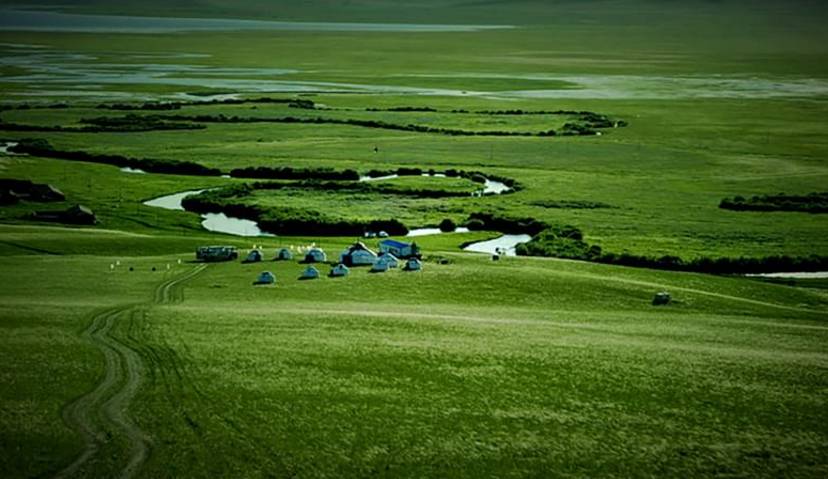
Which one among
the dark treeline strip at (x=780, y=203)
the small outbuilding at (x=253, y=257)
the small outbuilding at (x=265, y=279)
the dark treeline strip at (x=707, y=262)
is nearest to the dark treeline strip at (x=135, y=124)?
the dark treeline strip at (x=780, y=203)

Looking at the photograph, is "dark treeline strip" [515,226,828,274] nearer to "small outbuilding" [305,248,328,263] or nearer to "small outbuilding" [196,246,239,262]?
"small outbuilding" [305,248,328,263]

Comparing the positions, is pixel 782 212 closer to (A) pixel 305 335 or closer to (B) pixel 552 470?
(A) pixel 305 335

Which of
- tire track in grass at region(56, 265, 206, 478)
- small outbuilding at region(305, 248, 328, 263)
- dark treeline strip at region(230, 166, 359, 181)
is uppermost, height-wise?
dark treeline strip at region(230, 166, 359, 181)

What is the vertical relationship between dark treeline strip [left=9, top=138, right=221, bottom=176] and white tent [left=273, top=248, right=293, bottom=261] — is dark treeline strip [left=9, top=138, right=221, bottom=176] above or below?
above

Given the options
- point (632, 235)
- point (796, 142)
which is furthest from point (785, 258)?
point (796, 142)

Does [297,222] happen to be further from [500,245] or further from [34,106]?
[34,106]

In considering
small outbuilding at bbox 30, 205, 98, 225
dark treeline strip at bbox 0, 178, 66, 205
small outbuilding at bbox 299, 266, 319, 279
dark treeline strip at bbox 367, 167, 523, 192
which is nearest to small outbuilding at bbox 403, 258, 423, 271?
small outbuilding at bbox 299, 266, 319, 279

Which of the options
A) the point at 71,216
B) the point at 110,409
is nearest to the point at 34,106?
the point at 71,216
